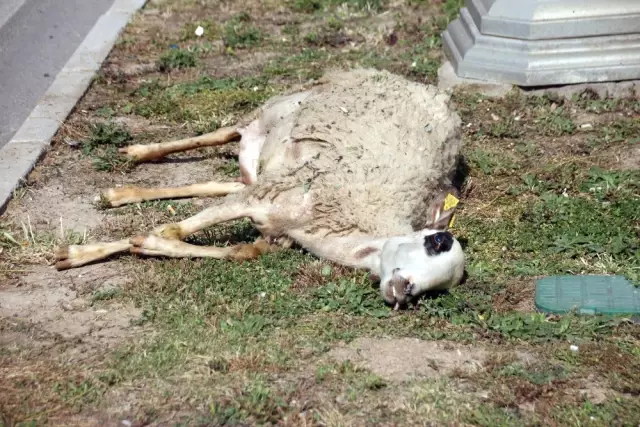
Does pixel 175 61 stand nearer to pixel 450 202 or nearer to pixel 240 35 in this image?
pixel 240 35

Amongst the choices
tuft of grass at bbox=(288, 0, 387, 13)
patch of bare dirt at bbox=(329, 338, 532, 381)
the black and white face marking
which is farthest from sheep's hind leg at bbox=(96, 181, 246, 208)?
tuft of grass at bbox=(288, 0, 387, 13)

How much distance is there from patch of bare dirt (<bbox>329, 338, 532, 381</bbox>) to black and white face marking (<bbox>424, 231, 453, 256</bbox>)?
0.50 meters

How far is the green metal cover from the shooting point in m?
5.42

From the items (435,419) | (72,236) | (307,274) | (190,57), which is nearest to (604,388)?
(435,419)

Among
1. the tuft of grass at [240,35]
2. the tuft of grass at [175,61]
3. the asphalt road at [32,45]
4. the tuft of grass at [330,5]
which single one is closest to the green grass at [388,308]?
the tuft of grass at [175,61]

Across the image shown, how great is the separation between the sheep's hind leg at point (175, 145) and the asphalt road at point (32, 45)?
119 centimetres

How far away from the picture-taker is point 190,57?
9500mm

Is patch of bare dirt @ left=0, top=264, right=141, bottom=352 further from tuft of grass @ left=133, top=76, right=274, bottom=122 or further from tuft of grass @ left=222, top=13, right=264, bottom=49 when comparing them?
tuft of grass @ left=222, top=13, right=264, bottom=49

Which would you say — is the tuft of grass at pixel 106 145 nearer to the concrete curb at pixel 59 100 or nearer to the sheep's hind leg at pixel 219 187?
the concrete curb at pixel 59 100

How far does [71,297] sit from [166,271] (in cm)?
57

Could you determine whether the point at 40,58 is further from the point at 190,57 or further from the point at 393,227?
the point at 393,227

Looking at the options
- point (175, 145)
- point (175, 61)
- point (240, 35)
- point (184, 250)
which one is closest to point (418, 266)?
point (184, 250)

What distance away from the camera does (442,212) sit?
6102mm

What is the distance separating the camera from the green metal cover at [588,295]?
213 inches
